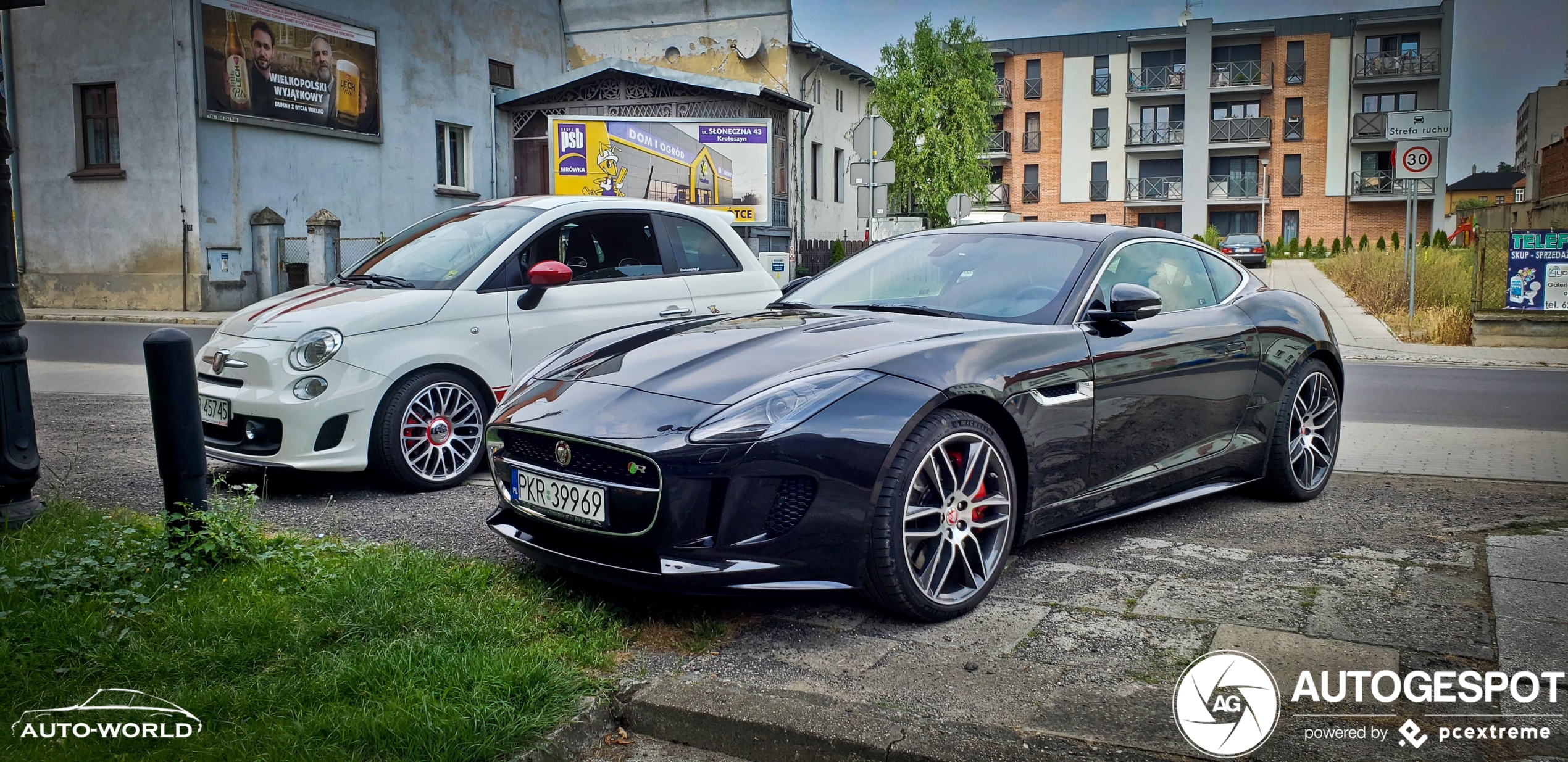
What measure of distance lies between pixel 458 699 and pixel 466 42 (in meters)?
28.2

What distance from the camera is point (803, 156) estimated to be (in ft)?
114

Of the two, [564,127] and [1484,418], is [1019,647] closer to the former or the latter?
[1484,418]

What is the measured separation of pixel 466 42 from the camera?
1125 inches

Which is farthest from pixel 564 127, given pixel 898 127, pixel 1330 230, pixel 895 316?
pixel 1330 230

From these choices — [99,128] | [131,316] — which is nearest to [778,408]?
[131,316]

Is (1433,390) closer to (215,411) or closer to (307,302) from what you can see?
(307,302)

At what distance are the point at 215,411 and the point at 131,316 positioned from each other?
17777 millimetres

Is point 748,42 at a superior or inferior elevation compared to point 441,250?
superior

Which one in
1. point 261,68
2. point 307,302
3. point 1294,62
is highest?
point 1294,62

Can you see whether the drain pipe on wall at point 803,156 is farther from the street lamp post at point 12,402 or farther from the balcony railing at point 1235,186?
the balcony railing at point 1235,186

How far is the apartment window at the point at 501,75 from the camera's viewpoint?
29.7 metres

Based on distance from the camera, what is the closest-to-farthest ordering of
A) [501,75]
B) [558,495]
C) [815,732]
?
[815,732] → [558,495] → [501,75]

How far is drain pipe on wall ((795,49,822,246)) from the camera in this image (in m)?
34.0

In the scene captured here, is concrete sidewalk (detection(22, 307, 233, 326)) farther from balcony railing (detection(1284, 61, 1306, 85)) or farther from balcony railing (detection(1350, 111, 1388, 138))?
balcony railing (detection(1350, 111, 1388, 138))
